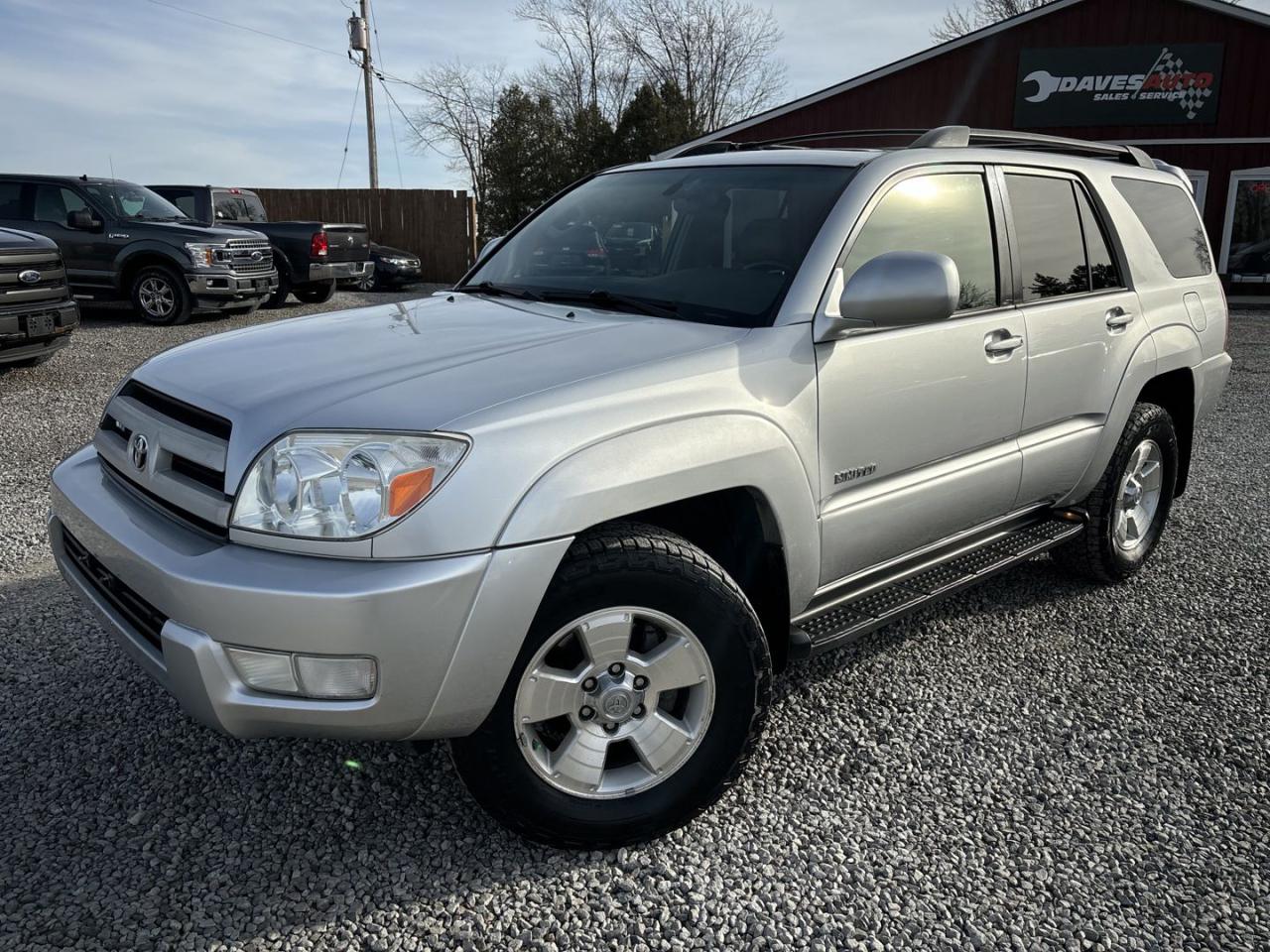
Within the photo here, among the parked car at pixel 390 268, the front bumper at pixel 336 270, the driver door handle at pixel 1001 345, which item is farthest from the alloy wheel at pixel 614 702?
the parked car at pixel 390 268

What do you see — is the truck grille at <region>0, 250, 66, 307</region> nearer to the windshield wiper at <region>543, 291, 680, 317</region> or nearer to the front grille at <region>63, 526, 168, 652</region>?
the front grille at <region>63, 526, 168, 652</region>

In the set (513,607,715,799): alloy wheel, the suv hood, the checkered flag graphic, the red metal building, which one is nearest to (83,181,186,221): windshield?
the red metal building

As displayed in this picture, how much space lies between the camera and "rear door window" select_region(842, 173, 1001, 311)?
9.93 ft

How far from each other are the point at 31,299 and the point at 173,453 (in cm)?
694

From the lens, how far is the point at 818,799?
2.74 metres

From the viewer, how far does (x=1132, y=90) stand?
1823 centimetres

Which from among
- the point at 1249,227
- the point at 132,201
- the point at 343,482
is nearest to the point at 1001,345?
the point at 343,482

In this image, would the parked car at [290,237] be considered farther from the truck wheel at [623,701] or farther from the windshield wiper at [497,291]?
the truck wheel at [623,701]

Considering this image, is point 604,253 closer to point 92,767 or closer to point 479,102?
point 92,767

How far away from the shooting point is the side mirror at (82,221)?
460 inches

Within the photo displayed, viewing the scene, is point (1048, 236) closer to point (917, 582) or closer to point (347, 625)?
point (917, 582)

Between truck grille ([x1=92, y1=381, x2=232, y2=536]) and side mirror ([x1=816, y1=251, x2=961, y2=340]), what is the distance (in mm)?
1576

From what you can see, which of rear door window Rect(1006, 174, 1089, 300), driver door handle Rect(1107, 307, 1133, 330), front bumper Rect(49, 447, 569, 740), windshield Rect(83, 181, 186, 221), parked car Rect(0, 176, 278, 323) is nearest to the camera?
front bumper Rect(49, 447, 569, 740)

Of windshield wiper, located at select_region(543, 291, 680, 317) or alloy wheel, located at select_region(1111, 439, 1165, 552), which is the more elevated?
windshield wiper, located at select_region(543, 291, 680, 317)
